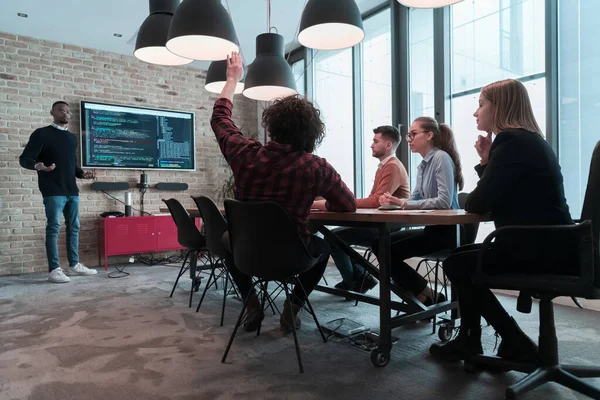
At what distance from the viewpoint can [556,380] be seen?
156 centimetres

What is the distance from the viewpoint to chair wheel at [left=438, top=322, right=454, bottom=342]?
2.26m

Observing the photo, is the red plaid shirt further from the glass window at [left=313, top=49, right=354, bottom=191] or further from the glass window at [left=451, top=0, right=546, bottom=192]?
the glass window at [left=313, top=49, right=354, bottom=191]

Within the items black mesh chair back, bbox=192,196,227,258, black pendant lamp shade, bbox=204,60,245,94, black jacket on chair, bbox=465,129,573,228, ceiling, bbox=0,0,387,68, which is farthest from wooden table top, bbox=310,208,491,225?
ceiling, bbox=0,0,387,68

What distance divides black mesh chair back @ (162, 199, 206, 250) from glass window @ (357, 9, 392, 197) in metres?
2.25

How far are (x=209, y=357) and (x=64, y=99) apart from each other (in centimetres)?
428

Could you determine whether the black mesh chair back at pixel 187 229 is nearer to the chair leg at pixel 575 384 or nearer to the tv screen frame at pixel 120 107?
the chair leg at pixel 575 384

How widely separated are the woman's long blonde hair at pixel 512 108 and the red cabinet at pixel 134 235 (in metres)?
4.19

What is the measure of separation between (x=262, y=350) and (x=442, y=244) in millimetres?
1115

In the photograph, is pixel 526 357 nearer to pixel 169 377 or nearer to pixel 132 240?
pixel 169 377

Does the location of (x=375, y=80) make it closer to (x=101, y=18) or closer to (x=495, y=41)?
(x=495, y=41)

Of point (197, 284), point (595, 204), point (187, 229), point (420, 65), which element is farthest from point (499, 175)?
point (420, 65)

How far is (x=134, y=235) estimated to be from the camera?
493 cm

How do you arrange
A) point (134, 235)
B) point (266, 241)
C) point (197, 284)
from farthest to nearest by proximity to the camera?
point (134, 235), point (197, 284), point (266, 241)

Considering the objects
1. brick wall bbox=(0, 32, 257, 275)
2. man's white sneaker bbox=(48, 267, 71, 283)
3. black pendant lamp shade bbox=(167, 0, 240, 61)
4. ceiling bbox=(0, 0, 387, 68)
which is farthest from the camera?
brick wall bbox=(0, 32, 257, 275)
